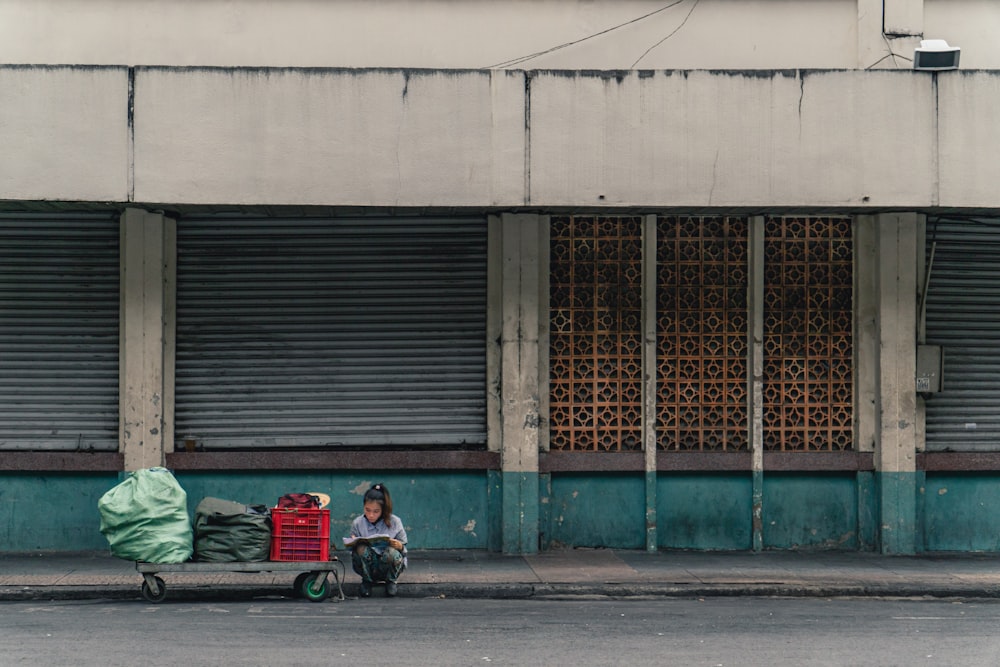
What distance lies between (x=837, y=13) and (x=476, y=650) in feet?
28.2

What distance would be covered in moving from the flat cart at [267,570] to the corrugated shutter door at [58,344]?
2969 millimetres

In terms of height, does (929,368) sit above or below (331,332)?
below

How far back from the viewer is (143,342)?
529 inches

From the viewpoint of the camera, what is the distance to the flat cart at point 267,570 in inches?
427

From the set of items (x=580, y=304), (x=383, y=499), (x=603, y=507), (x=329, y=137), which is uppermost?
(x=329, y=137)

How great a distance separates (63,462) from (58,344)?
4.24 feet

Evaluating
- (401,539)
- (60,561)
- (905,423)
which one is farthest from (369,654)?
(905,423)

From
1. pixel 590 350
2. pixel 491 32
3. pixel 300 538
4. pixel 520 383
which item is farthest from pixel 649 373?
pixel 300 538

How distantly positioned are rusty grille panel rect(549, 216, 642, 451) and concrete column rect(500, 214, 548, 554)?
1.18 ft

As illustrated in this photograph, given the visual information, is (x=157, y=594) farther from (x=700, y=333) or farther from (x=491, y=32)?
(x=491, y=32)

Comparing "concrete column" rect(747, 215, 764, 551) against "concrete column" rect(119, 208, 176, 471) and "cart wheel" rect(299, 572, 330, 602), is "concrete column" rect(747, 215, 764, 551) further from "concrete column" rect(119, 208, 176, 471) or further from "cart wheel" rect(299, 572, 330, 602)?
"concrete column" rect(119, 208, 176, 471)

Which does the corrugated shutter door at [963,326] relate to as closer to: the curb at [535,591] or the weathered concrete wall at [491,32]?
the weathered concrete wall at [491,32]

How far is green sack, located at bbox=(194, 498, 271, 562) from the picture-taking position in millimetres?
10953

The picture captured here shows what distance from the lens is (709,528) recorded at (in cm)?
1399
